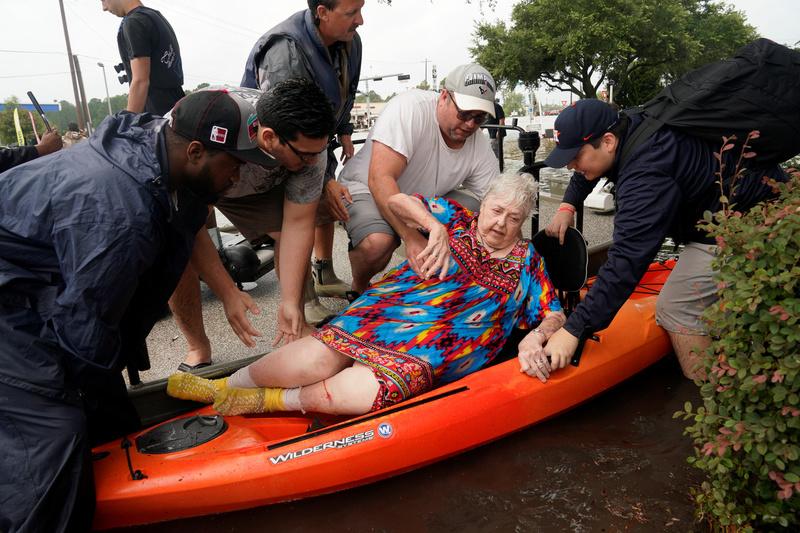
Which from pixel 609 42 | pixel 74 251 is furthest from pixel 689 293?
pixel 609 42

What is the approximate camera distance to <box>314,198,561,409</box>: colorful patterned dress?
8.04 ft

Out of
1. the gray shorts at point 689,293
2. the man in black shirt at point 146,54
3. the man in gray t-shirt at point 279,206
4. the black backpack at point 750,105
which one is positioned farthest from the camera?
the man in black shirt at point 146,54

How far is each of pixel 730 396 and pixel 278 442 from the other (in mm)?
1644

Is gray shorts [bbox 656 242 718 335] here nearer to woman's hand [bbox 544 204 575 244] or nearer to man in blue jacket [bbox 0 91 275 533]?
woman's hand [bbox 544 204 575 244]

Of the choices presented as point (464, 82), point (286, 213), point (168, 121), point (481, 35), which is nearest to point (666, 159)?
point (464, 82)

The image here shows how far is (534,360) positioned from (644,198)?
88 centimetres

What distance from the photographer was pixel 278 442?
2.22 meters

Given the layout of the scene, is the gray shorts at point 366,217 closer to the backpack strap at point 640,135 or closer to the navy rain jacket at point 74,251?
the backpack strap at point 640,135

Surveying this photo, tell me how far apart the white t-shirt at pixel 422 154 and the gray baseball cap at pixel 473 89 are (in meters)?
0.28

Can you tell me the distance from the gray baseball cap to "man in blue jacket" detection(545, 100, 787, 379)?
1.53 feet

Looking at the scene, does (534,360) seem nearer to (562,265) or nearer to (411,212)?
(562,265)

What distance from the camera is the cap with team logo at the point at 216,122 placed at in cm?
188

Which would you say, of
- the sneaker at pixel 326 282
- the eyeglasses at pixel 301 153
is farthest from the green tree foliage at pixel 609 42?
the eyeglasses at pixel 301 153

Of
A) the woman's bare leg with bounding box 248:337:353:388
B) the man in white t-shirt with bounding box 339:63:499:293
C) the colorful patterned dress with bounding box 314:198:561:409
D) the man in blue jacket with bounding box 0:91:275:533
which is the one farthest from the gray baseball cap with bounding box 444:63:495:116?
the woman's bare leg with bounding box 248:337:353:388
